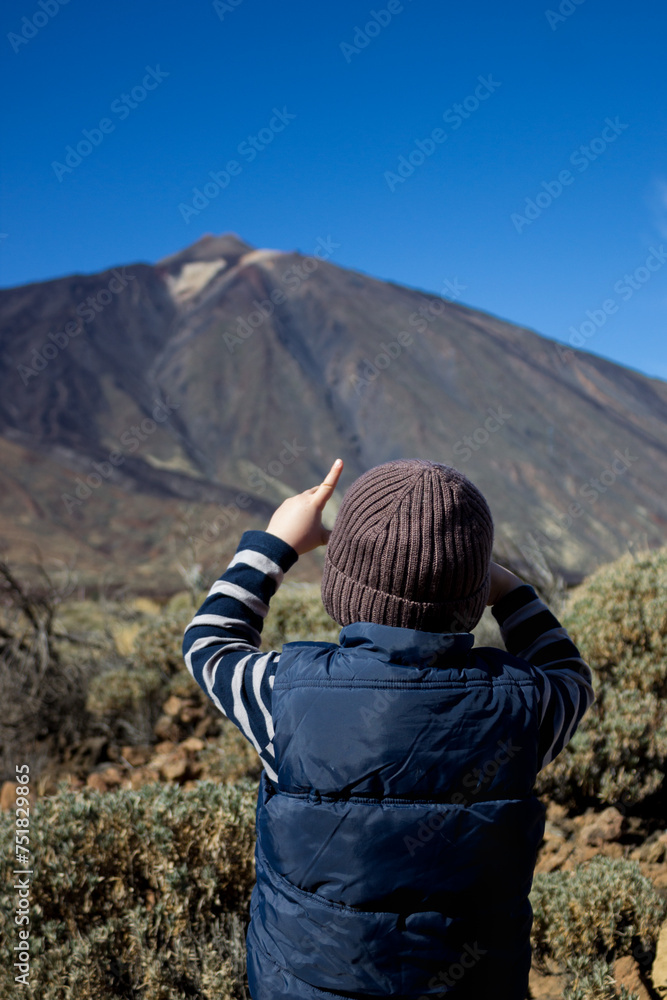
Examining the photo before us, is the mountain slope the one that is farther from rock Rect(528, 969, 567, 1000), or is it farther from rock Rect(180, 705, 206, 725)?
rock Rect(528, 969, 567, 1000)

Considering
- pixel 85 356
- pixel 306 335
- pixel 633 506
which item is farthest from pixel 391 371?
pixel 85 356

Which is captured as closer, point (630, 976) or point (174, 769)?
point (630, 976)

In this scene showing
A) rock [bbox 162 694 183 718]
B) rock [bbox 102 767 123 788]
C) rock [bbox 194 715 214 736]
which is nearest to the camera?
rock [bbox 102 767 123 788]

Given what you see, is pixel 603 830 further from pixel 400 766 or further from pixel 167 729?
pixel 167 729

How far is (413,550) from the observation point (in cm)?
116

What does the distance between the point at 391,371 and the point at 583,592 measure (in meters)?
76.1

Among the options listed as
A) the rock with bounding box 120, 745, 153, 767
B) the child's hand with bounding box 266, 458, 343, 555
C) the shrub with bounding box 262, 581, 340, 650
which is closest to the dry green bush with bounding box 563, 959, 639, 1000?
the child's hand with bounding box 266, 458, 343, 555

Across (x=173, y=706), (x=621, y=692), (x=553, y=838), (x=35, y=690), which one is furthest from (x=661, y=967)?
(x=35, y=690)

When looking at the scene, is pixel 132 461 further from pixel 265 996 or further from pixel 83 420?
pixel 265 996

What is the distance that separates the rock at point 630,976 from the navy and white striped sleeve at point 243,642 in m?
1.15

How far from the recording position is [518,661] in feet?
4.06

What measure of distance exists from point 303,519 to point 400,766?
49 centimetres

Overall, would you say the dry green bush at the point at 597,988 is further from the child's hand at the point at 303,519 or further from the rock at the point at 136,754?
the rock at the point at 136,754

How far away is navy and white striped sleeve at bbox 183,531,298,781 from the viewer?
4.06ft
